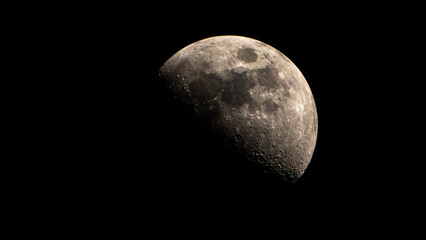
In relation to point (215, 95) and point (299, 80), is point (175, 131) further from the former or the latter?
point (299, 80)

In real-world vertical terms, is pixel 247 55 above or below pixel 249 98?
above

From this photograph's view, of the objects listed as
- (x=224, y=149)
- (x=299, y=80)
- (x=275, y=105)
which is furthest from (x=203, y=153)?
(x=299, y=80)

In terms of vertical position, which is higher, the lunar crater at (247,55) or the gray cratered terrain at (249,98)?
the lunar crater at (247,55)

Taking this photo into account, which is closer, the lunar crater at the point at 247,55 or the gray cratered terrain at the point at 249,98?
the gray cratered terrain at the point at 249,98

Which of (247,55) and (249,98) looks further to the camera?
(247,55)

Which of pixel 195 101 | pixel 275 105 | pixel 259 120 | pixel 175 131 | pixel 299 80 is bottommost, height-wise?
pixel 175 131

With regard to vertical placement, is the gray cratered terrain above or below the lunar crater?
below

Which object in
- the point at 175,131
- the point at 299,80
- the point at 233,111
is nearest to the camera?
the point at 233,111

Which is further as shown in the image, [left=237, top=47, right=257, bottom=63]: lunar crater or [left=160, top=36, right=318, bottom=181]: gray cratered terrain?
[left=237, top=47, right=257, bottom=63]: lunar crater
